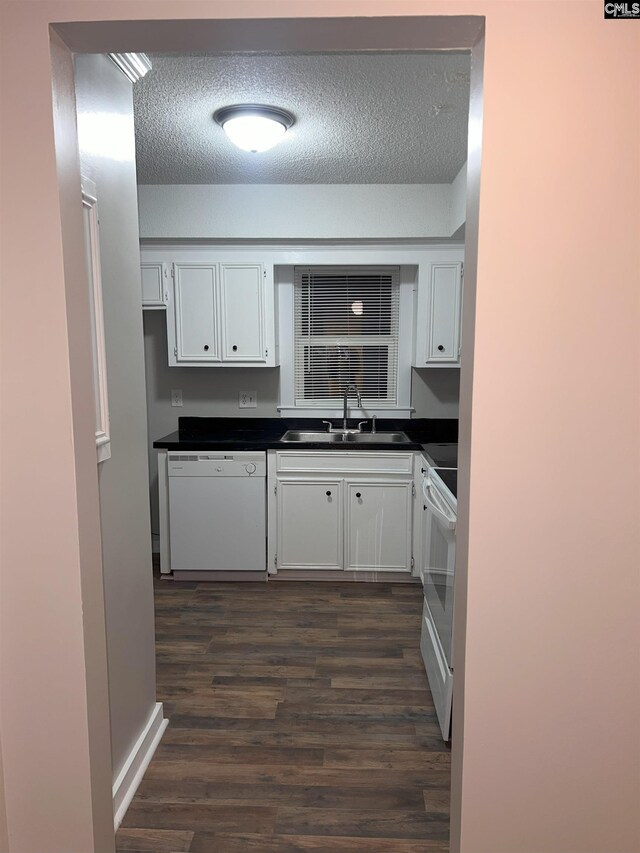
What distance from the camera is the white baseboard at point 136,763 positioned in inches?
71.5

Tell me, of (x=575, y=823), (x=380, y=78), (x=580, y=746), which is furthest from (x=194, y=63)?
(x=575, y=823)

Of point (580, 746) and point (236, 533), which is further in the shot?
point (236, 533)

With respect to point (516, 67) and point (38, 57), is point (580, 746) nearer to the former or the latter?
point (516, 67)

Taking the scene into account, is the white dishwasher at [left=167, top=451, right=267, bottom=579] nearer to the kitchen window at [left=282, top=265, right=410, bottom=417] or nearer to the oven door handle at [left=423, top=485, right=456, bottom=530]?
the kitchen window at [left=282, top=265, right=410, bottom=417]

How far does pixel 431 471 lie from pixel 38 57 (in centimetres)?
223

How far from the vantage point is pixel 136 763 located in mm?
1987

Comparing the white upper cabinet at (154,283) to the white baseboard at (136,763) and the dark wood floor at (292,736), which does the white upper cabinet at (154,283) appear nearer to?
the dark wood floor at (292,736)

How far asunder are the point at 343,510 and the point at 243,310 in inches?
58.9

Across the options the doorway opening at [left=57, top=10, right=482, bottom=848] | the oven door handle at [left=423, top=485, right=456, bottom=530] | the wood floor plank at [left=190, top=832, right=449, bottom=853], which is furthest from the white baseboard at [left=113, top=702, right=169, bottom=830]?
the doorway opening at [left=57, top=10, right=482, bottom=848]

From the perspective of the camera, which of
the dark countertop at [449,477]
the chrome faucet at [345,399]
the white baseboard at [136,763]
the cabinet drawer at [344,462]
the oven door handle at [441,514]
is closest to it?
the white baseboard at [136,763]

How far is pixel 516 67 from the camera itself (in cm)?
106

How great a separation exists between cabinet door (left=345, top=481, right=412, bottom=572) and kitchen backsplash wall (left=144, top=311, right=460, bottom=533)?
2.62 ft

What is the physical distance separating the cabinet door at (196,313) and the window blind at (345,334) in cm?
68
